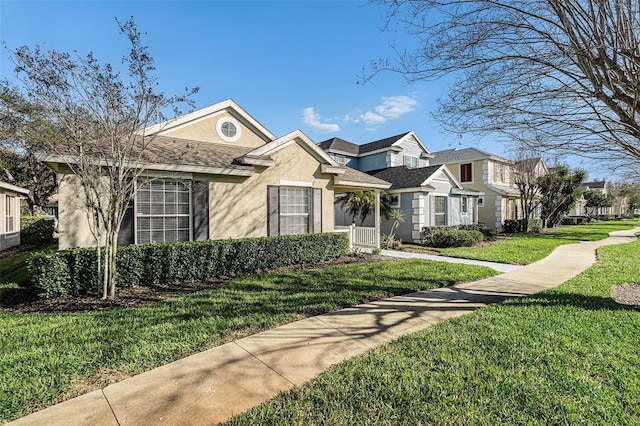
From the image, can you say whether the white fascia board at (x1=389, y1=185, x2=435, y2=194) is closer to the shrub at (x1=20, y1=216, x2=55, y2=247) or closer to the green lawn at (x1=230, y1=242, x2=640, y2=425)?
the green lawn at (x1=230, y1=242, x2=640, y2=425)

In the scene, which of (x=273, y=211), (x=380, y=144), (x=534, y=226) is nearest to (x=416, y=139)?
(x=380, y=144)

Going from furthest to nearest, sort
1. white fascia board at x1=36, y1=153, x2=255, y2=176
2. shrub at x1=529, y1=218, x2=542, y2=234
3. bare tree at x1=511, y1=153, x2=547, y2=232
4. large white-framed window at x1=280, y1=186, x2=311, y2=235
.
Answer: shrub at x1=529, y1=218, x2=542, y2=234
bare tree at x1=511, y1=153, x2=547, y2=232
large white-framed window at x1=280, y1=186, x2=311, y2=235
white fascia board at x1=36, y1=153, x2=255, y2=176

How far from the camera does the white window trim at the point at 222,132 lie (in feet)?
40.1

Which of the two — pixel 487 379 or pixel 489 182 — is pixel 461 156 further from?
pixel 487 379

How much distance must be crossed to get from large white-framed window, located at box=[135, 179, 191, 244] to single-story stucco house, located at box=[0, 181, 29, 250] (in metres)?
11.5

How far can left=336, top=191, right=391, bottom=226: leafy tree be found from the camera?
1791cm

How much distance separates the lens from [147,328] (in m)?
4.70

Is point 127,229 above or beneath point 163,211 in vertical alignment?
beneath

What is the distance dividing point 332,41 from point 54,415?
8563 millimetres

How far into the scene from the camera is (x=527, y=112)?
5176 mm

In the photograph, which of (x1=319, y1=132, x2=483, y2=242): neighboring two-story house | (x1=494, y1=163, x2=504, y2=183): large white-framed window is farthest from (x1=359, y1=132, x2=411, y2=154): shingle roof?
(x1=494, y1=163, x2=504, y2=183): large white-framed window

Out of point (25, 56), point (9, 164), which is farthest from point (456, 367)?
point (9, 164)

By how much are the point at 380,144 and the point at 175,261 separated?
18.9 meters

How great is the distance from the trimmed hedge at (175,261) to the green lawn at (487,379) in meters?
5.77
